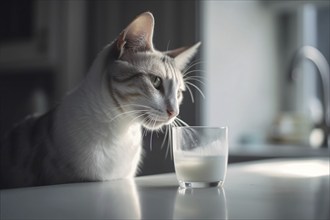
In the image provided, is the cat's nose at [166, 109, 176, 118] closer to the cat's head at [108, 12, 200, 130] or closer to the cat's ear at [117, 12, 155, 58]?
the cat's head at [108, 12, 200, 130]

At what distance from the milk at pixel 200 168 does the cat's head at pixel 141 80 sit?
0.28 ft

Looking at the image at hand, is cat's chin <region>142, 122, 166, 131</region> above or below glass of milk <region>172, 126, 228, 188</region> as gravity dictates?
above

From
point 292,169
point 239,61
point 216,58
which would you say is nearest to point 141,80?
point 292,169

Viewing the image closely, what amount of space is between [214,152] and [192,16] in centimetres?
45

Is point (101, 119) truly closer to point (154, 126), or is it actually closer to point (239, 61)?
point (154, 126)

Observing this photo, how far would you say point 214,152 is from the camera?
74cm

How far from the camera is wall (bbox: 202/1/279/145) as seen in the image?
58.4 inches

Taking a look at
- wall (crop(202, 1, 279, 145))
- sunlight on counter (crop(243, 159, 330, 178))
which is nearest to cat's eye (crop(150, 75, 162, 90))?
sunlight on counter (crop(243, 159, 330, 178))

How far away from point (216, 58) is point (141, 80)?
0.78 metres

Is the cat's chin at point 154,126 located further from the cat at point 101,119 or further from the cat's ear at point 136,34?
the cat's ear at point 136,34

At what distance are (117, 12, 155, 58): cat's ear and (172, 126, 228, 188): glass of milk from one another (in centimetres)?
15

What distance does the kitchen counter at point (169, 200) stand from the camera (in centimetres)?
55

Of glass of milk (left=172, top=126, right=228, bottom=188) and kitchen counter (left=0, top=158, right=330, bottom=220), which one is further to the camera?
glass of milk (left=172, top=126, right=228, bottom=188)

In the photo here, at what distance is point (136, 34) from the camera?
79cm
